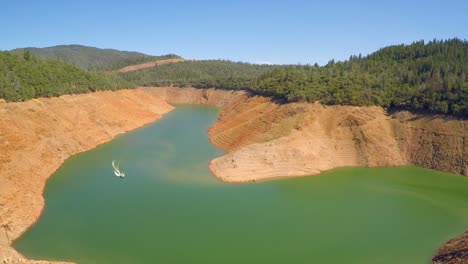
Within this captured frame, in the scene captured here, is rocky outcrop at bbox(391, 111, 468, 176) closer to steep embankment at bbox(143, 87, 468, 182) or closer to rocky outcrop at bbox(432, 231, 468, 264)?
steep embankment at bbox(143, 87, 468, 182)

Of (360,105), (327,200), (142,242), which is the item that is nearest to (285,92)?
(360,105)

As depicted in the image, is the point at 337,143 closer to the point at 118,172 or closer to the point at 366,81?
the point at 366,81

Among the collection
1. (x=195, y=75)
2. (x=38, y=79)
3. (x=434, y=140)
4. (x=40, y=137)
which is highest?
(x=195, y=75)

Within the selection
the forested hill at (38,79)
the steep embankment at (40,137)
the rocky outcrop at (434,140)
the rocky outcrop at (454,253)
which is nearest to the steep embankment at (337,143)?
the rocky outcrop at (434,140)

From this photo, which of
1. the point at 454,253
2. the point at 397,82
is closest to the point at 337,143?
the point at 397,82

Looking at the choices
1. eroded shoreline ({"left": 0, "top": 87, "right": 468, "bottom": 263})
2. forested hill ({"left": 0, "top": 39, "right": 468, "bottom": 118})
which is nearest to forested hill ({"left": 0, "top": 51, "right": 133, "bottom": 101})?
forested hill ({"left": 0, "top": 39, "right": 468, "bottom": 118})

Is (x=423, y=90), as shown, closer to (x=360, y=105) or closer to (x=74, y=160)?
(x=360, y=105)
